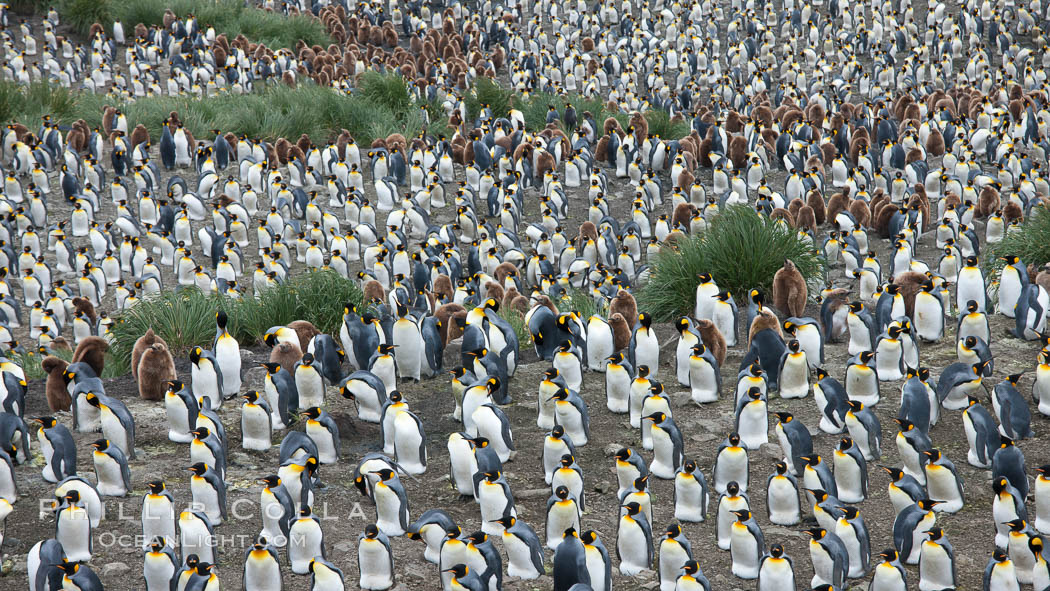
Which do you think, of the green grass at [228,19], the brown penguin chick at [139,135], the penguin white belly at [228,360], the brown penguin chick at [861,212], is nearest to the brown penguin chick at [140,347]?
the penguin white belly at [228,360]

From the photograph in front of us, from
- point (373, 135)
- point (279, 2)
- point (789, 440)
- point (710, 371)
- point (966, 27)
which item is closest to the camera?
point (789, 440)

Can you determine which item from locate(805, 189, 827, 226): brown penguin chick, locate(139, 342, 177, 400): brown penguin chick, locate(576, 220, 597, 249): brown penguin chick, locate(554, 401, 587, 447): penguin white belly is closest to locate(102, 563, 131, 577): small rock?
locate(139, 342, 177, 400): brown penguin chick

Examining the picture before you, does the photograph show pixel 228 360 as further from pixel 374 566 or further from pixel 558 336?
pixel 374 566

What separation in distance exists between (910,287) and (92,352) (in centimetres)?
729

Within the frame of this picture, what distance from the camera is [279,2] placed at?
95.9 feet

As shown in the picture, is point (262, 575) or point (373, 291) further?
point (373, 291)

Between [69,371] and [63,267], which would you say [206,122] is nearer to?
[63,267]

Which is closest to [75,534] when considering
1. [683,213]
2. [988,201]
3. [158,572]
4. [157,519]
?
[157,519]

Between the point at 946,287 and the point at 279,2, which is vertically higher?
the point at 279,2

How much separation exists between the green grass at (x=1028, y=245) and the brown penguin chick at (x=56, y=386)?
864 centimetres

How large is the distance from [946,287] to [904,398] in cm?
334

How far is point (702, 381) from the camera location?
866 cm

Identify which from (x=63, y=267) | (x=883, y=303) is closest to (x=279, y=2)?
(x=63, y=267)

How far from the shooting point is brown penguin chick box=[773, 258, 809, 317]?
10250mm
